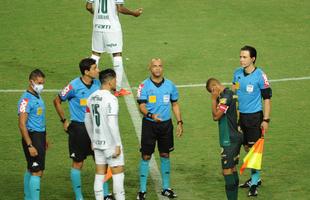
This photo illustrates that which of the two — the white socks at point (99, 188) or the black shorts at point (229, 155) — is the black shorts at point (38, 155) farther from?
the black shorts at point (229, 155)

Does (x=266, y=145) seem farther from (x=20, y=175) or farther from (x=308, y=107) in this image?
(x=20, y=175)

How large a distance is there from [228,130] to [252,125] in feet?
4.33

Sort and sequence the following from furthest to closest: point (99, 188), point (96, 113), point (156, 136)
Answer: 1. point (156, 136)
2. point (99, 188)
3. point (96, 113)

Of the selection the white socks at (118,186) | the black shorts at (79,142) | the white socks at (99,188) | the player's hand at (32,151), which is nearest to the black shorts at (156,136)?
the black shorts at (79,142)

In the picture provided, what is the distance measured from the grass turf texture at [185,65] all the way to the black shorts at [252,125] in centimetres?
84

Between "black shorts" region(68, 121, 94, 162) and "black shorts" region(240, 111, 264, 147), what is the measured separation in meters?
2.63

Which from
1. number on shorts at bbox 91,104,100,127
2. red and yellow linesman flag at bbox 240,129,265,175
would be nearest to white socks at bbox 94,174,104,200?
number on shorts at bbox 91,104,100,127

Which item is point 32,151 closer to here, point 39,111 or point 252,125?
point 39,111

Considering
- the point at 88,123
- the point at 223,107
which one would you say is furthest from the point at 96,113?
the point at 223,107

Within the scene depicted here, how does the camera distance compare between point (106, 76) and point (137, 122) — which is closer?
point (106, 76)

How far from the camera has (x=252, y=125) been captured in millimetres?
16406

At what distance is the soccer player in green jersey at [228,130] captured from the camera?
594 inches

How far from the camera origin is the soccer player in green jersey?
15.1 m

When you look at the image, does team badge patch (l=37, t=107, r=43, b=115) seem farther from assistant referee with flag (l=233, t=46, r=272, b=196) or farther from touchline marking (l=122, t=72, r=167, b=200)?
assistant referee with flag (l=233, t=46, r=272, b=196)
